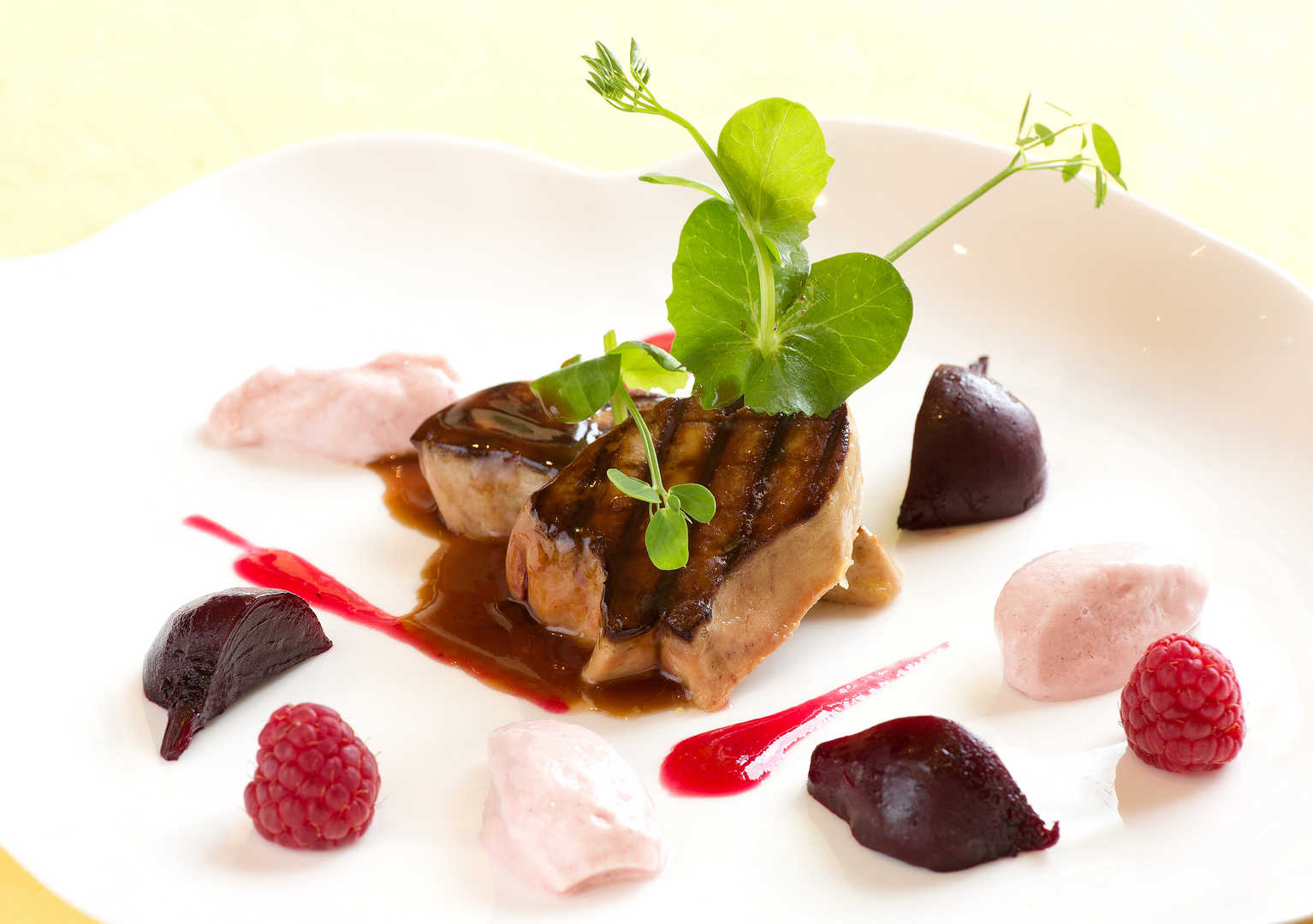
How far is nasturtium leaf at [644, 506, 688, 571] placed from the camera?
2611 mm

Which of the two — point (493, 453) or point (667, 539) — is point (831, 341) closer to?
point (667, 539)

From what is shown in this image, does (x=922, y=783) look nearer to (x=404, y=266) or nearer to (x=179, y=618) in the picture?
(x=179, y=618)

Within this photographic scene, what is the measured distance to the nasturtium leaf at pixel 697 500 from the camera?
267cm

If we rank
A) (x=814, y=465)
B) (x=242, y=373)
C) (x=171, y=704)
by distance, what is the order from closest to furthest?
1. (x=171, y=704)
2. (x=814, y=465)
3. (x=242, y=373)

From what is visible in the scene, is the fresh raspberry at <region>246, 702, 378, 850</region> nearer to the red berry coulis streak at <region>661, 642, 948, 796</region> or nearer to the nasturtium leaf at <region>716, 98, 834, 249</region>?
the red berry coulis streak at <region>661, 642, 948, 796</region>

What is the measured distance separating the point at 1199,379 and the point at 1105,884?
1775 mm

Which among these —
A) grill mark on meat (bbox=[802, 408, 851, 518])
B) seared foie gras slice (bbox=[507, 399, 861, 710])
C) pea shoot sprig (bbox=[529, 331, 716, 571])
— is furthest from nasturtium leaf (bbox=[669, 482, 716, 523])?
grill mark on meat (bbox=[802, 408, 851, 518])

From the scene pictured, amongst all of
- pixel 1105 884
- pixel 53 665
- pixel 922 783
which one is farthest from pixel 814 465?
pixel 53 665

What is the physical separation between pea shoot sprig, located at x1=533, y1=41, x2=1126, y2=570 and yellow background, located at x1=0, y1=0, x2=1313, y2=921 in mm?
2681

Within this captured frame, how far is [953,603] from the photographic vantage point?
3020 millimetres

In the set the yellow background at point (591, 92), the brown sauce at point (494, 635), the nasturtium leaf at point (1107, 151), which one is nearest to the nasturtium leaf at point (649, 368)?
the brown sauce at point (494, 635)

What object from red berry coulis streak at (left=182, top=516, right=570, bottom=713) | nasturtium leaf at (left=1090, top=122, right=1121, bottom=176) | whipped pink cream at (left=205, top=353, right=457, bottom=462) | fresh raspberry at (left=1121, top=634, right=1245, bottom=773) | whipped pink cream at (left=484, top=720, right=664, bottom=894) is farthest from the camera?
whipped pink cream at (left=205, top=353, right=457, bottom=462)

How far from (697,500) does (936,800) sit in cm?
77

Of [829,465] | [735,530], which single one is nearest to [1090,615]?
[829,465]
